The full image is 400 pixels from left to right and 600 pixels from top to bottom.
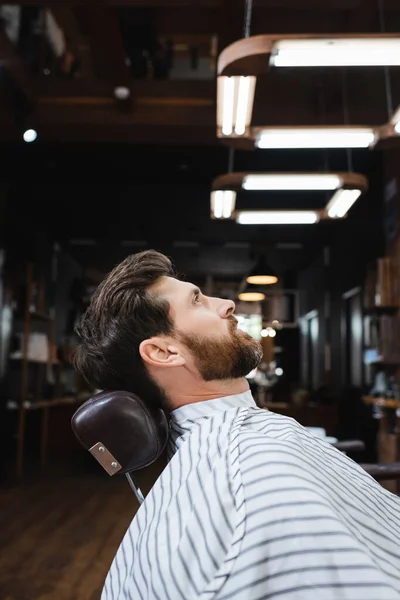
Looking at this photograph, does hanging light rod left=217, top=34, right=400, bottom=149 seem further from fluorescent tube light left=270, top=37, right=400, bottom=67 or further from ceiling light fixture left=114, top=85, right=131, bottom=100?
ceiling light fixture left=114, top=85, right=131, bottom=100

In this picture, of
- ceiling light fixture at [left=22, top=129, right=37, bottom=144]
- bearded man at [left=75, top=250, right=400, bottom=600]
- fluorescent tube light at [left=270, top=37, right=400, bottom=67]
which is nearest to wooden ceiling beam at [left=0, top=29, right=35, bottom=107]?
ceiling light fixture at [left=22, top=129, right=37, bottom=144]

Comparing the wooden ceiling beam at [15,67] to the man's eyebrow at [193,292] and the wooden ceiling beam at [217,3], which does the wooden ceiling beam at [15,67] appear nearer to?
the wooden ceiling beam at [217,3]

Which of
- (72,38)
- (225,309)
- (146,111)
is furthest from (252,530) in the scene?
(72,38)

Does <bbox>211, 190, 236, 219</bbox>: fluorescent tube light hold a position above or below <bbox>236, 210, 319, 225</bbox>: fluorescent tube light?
above

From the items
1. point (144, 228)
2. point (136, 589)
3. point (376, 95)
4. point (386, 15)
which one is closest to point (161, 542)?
point (136, 589)

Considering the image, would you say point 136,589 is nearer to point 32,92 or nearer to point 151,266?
point 151,266

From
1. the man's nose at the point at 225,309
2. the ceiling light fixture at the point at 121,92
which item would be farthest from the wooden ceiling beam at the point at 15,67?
the man's nose at the point at 225,309

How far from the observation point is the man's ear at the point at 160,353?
3.74ft

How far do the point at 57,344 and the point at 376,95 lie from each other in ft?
18.1

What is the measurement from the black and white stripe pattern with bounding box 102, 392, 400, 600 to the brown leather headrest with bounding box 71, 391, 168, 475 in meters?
0.12

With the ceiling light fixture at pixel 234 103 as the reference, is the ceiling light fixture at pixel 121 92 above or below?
above

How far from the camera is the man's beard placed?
45.1 inches

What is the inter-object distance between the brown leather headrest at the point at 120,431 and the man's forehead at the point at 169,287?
21cm

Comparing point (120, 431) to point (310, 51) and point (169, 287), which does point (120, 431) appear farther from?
point (310, 51)
